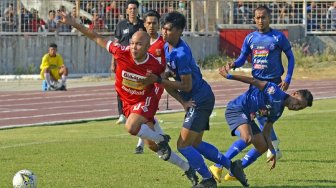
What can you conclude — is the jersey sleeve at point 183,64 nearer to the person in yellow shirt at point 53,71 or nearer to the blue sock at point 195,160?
the blue sock at point 195,160

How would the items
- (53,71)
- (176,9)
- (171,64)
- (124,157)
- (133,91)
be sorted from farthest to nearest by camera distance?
(176,9) < (53,71) < (124,157) < (133,91) < (171,64)

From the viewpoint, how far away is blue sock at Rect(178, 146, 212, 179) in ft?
38.9

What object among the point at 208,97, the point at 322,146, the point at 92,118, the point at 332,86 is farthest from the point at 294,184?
the point at 332,86

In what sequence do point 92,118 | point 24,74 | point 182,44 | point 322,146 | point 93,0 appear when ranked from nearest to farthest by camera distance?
1. point 182,44
2. point 322,146
3. point 92,118
4. point 24,74
5. point 93,0

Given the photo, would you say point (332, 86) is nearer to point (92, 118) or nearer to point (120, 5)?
point (120, 5)

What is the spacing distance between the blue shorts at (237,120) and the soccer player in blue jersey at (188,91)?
675mm

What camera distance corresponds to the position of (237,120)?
12.8m

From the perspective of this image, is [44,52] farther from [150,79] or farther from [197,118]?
[150,79]

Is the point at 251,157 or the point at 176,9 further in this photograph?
the point at 176,9

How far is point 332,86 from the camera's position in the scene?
33469mm

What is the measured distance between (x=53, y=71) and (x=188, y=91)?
2067 cm

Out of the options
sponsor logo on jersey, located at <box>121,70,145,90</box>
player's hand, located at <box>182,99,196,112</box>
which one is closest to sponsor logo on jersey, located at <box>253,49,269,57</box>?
player's hand, located at <box>182,99,196,112</box>

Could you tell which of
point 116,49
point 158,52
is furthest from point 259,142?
point 116,49

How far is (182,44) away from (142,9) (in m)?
28.2
